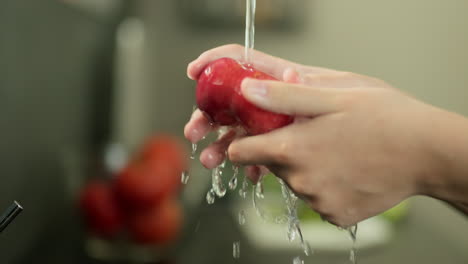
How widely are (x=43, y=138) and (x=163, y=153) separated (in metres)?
0.51

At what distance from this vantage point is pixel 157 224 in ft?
3.74

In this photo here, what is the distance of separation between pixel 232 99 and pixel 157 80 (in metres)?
1.55

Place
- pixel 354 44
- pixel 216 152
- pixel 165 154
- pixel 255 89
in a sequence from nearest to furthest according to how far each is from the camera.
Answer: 1. pixel 255 89
2. pixel 216 152
3. pixel 165 154
4. pixel 354 44

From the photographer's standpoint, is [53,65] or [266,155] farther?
[53,65]

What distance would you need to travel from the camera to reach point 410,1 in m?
1.83

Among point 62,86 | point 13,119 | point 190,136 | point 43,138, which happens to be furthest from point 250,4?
point 62,86

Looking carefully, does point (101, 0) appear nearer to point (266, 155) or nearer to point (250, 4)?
point (250, 4)

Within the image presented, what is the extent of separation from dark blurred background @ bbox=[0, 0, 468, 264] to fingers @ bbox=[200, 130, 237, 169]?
0.27 m

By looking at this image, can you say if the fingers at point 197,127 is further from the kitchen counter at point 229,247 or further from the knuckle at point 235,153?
the kitchen counter at point 229,247

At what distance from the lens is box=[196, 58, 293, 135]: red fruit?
415mm

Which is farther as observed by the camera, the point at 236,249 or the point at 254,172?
the point at 236,249

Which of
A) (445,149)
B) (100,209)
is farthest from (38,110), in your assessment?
(445,149)

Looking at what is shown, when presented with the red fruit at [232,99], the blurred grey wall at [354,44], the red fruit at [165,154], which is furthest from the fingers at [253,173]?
the blurred grey wall at [354,44]

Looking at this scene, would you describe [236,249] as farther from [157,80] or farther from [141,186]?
[157,80]
